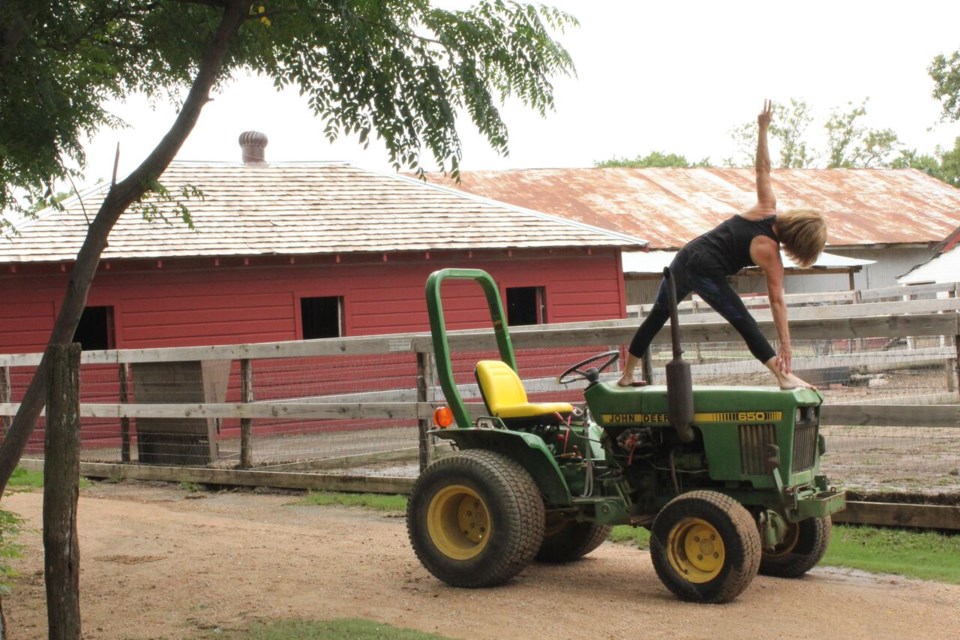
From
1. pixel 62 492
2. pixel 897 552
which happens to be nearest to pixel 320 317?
pixel 897 552

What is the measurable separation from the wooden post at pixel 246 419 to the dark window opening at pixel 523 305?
941 cm

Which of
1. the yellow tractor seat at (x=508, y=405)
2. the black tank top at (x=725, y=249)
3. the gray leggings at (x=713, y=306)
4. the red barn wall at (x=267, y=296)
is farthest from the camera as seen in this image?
the red barn wall at (x=267, y=296)

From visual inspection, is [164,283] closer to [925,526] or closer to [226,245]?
[226,245]

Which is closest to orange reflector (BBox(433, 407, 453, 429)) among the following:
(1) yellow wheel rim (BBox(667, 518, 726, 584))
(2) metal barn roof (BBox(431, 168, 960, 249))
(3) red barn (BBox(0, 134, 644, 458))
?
(1) yellow wheel rim (BBox(667, 518, 726, 584))

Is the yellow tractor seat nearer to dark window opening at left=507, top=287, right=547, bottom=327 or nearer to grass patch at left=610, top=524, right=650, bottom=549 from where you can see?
grass patch at left=610, top=524, right=650, bottom=549

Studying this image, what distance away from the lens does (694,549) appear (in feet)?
20.0

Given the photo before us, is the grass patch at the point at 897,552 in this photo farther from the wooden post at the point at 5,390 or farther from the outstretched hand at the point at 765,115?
the wooden post at the point at 5,390

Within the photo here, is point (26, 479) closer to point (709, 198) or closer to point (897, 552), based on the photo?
point (897, 552)

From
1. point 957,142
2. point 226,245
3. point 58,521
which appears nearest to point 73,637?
point 58,521

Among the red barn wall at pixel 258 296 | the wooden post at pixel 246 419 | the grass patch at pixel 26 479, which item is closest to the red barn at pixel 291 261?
the red barn wall at pixel 258 296

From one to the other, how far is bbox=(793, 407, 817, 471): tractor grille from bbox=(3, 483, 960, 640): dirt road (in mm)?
685

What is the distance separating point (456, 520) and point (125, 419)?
23.8 feet

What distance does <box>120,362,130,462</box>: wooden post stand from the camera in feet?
42.4

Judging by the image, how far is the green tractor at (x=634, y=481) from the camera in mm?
6051
